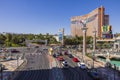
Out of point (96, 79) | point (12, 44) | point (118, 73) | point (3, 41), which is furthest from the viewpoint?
point (3, 41)

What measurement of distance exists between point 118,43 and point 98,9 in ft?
193

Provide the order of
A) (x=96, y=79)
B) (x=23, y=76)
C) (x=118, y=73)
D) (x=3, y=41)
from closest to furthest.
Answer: (x=96, y=79) → (x=23, y=76) → (x=118, y=73) → (x=3, y=41)

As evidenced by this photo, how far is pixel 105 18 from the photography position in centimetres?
18400

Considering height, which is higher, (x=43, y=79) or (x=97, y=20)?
(x=97, y=20)

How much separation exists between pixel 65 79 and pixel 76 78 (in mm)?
2564

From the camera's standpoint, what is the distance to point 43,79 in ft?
134

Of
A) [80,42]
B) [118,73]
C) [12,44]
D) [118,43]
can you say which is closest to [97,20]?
[80,42]

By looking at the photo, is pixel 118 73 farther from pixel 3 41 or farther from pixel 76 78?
pixel 3 41

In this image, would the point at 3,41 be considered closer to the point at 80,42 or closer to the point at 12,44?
the point at 12,44

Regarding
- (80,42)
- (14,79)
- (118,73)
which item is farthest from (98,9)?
(14,79)

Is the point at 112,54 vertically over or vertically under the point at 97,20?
under

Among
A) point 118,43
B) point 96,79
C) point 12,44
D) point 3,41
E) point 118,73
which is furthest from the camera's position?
point 3,41

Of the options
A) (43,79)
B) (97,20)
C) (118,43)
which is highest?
(97,20)

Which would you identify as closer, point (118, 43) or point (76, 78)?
point (76, 78)
